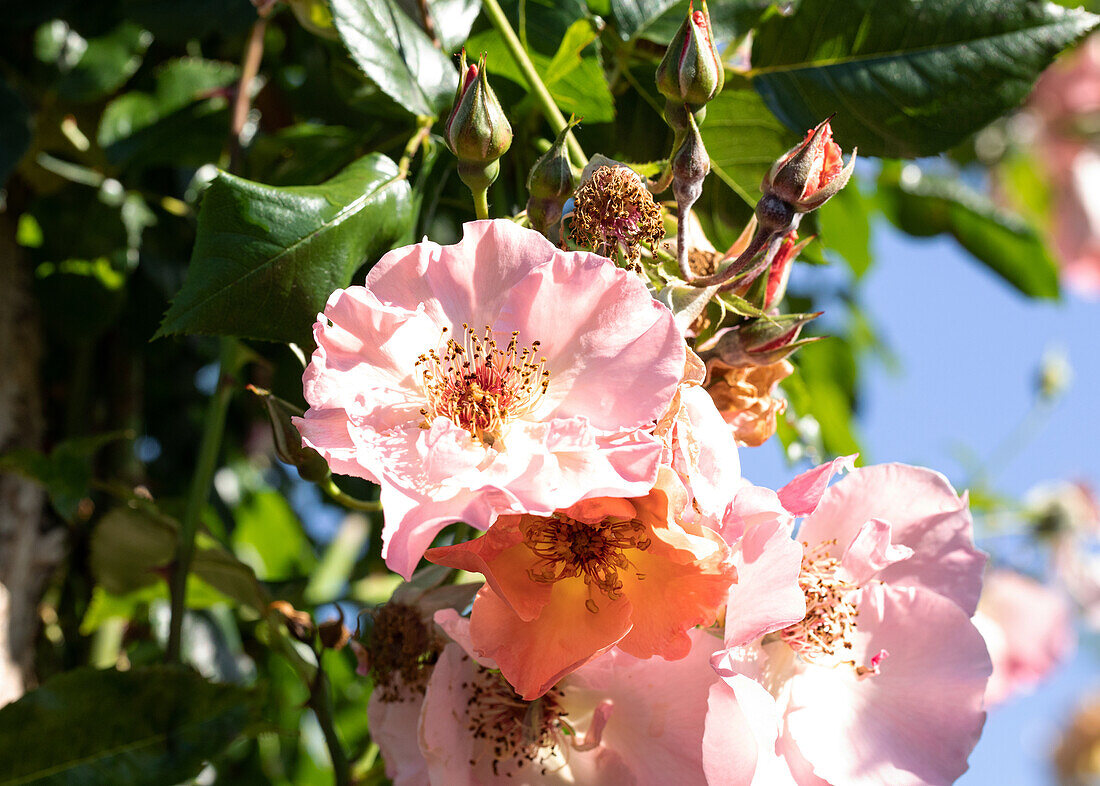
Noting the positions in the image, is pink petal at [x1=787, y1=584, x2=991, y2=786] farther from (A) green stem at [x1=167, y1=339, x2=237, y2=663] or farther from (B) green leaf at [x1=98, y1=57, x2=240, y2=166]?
(B) green leaf at [x1=98, y1=57, x2=240, y2=166]

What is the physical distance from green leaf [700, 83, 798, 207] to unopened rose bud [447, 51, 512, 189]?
0.23 meters

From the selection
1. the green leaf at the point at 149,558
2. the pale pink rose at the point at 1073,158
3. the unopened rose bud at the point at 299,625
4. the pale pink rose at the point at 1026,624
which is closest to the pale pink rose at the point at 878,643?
the unopened rose bud at the point at 299,625

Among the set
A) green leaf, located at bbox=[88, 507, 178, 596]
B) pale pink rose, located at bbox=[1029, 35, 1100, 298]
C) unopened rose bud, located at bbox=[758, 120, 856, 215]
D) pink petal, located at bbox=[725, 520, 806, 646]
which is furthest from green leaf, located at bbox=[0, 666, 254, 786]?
pale pink rose, located at bbox=[1029, 35, 1100, 298]

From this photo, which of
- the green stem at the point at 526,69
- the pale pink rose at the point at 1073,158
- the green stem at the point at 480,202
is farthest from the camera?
the pale pink rose at the point at 1073,158

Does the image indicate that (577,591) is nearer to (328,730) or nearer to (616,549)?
(616,549)

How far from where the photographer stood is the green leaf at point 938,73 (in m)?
0.66

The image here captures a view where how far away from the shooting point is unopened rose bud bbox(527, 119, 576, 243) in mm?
492

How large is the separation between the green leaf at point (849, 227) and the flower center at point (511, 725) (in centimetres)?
71

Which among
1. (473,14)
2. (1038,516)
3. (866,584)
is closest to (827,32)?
(473,14)

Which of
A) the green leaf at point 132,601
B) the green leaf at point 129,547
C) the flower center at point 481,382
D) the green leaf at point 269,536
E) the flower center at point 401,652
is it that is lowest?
the green leaf at point 269,536

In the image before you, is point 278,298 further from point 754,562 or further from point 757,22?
point 757,22

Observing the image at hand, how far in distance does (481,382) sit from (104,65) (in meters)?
0.69

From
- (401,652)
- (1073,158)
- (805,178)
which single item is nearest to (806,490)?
(805,178)

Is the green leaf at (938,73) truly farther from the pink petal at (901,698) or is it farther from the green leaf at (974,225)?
the green leaf at (974,225)
